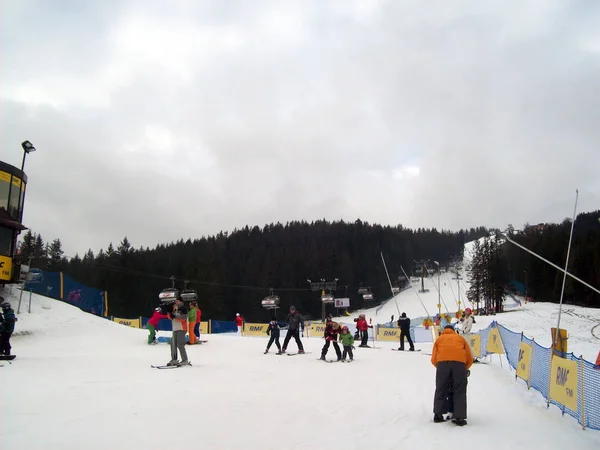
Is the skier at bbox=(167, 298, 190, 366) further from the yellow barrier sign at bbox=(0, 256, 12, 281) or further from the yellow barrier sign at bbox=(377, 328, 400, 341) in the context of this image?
the yellow barrier sign at bbox=(377, 328, 400, 341)

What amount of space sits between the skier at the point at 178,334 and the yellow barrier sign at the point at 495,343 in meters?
10.2

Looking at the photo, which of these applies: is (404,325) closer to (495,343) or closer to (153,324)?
(495,343)

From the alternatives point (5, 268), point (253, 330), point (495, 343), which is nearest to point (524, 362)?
point (495, 343)

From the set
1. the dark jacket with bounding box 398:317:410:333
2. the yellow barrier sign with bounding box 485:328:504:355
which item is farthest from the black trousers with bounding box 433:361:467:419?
the dark jacket with bounding box 398:317:410:333

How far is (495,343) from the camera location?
16.0 meters

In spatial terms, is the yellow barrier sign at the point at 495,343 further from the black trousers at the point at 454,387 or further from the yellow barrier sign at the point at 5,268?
the yellow barrier sign at the point at 5,268

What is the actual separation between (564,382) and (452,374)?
2521mm

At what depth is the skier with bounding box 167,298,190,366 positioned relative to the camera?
40.9 ft

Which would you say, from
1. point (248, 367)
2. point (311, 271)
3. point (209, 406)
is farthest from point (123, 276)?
point (209, 406)

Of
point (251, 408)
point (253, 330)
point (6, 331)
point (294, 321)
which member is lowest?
point (253, 330)

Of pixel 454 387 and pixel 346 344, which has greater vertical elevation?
pixel 454 387

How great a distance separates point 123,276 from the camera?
81.6 metres

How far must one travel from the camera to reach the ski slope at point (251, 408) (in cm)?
581

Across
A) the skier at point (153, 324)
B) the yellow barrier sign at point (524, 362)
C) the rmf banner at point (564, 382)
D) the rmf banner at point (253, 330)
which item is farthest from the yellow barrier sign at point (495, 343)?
the rmf banner at point (253, 330)
